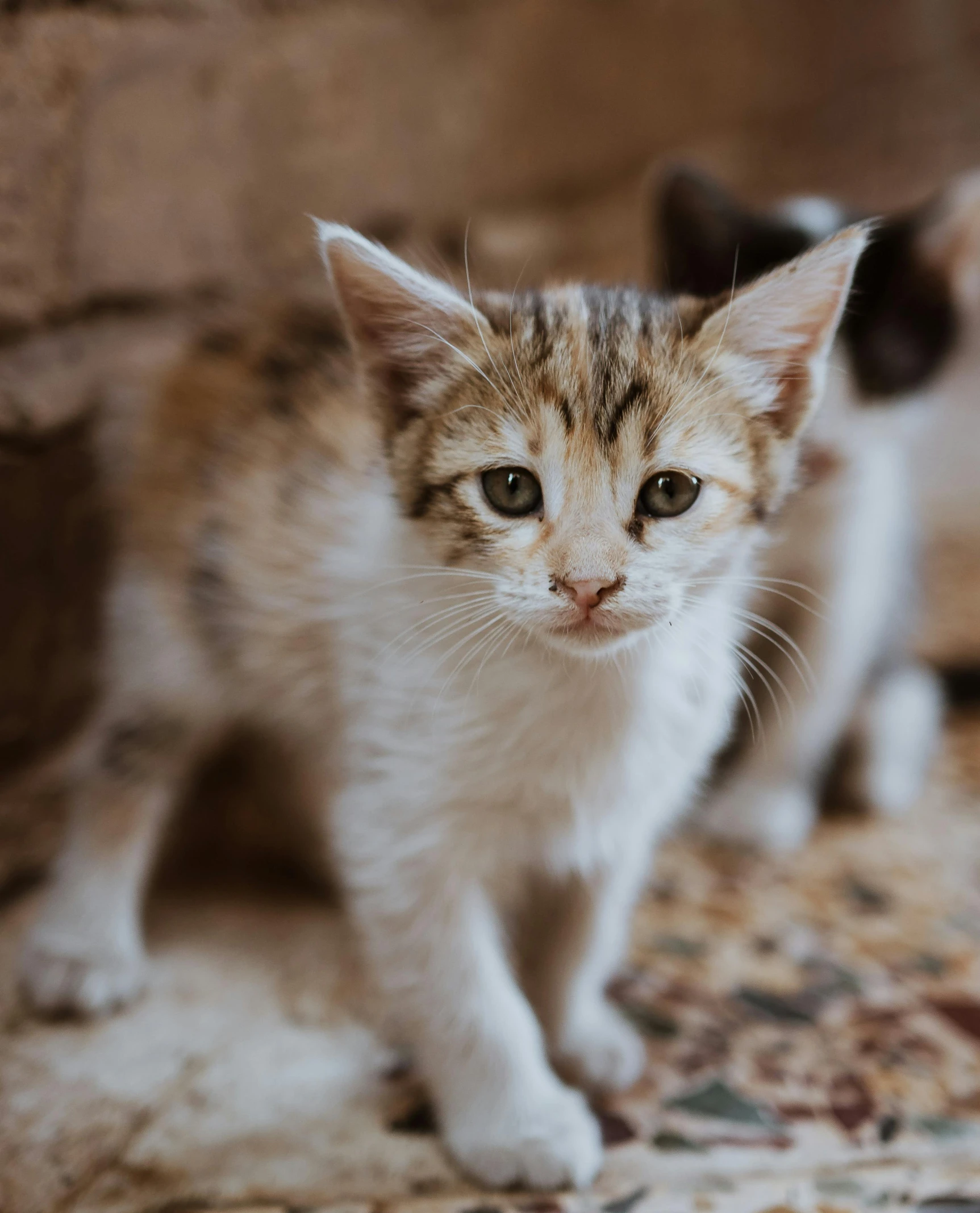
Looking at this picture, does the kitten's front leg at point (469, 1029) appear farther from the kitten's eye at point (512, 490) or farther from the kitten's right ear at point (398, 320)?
the kitten's right ear at point (398, 320)

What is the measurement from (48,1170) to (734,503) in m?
0.84

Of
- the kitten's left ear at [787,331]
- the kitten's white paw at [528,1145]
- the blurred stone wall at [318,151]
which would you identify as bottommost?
the kitten's white paw at [528,1145]

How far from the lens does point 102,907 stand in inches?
49.1

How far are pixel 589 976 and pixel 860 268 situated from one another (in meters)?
0.96

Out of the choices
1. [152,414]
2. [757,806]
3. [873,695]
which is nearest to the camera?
[152,414]

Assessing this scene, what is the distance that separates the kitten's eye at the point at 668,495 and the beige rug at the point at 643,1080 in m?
0.60

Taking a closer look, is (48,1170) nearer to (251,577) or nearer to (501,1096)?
(501,1096)

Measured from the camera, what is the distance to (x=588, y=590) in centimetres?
86

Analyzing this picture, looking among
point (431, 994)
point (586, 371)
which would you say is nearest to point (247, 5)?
point (586, 371)

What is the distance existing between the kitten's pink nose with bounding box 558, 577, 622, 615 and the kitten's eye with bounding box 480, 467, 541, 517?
94 mm

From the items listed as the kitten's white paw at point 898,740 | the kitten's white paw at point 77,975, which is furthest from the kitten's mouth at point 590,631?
the kitten's white paw at point 898,740

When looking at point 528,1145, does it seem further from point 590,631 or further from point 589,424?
point 589,424

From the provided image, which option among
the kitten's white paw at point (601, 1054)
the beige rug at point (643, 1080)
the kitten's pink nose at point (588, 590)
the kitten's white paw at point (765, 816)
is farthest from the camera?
the kitten's white paw at point (765, 816)

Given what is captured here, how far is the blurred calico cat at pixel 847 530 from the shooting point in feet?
4.68
